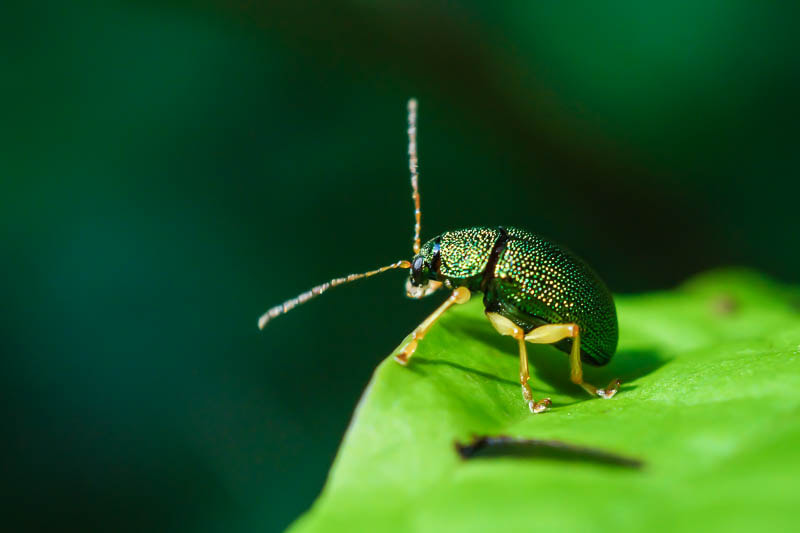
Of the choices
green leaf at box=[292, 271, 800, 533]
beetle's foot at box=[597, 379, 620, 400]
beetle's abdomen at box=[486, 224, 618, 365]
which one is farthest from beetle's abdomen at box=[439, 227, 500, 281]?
beetle's foot at box=[597, 379, 620, 400]

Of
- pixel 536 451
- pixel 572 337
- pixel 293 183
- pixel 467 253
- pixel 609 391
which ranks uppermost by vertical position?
pixel 293 183

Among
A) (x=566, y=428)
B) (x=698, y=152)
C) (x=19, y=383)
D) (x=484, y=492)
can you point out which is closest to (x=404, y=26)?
(x=698, y=152)

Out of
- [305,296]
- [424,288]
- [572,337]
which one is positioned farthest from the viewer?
[424,288]

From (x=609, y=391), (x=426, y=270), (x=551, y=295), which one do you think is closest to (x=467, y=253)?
(x=426, y=270)

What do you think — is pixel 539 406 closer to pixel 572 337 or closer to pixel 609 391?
pixel 609 391

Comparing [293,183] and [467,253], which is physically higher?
[293,183]

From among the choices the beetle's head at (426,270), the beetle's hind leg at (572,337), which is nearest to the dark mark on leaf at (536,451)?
the beetle's hind leg at (572,337)
